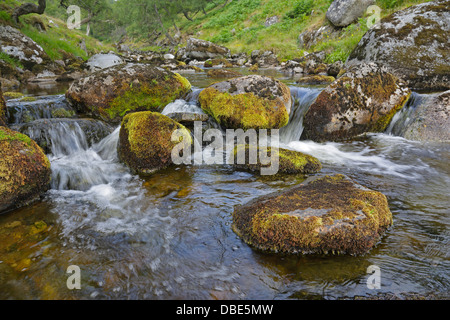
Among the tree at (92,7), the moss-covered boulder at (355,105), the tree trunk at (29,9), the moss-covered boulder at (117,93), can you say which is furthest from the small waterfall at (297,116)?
the tree at (92,7)

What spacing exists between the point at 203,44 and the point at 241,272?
2670 cm

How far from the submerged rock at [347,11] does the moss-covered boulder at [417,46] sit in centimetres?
1068

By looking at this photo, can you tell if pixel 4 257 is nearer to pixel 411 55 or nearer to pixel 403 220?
pixel 403 220

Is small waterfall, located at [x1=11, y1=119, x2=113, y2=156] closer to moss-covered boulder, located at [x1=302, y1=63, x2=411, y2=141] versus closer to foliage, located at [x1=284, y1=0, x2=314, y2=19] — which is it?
moss-covered boulder, located at [x1=302, y1=63, x2=411, y2=141]

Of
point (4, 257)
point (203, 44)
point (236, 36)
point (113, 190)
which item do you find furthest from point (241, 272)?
point (236, 36)

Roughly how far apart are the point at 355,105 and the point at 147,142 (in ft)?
16.6

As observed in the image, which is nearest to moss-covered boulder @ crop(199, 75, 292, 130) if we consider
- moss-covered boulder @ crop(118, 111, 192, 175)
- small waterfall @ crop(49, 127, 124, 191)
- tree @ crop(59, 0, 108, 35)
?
moss-covered boulder @ crop(118, 111, 192, 175)

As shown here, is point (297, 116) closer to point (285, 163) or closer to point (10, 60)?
point (285, 163)

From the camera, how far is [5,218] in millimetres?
3607

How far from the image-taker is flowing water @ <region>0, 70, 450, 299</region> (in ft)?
7.87

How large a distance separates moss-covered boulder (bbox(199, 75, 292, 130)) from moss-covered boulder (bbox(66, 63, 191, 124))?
1756 mm

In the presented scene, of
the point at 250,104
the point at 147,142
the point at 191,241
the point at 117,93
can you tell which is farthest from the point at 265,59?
the point at 191,241

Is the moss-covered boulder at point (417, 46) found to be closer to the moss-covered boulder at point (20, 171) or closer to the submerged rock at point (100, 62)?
the moss-covered boulder at point (20, 171)
